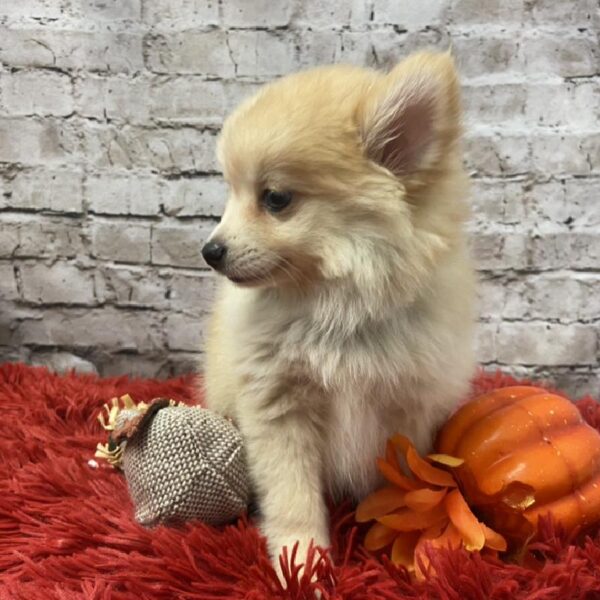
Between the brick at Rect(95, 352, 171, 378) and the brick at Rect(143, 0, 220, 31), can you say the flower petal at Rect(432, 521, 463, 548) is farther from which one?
the brick at Rect(143, 0, 220, 31)

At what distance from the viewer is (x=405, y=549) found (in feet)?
3.45

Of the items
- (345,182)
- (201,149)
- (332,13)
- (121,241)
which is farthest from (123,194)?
(345,182)

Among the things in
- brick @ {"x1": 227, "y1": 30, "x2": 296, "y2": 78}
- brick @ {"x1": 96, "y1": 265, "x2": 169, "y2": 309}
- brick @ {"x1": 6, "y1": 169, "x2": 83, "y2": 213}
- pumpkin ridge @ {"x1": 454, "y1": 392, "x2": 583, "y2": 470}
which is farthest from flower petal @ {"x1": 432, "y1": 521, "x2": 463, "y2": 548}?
brick @ {"x1": 6, "y1": 169, "x2": 83, "y2": 213}

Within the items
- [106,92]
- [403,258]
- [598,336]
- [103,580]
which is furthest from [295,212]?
[598,336]

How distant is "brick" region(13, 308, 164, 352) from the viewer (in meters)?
1.94

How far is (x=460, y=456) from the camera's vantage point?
1.14m

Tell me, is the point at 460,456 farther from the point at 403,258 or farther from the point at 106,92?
the point at 106,92

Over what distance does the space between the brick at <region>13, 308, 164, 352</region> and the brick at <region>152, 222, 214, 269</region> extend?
7.3 inches

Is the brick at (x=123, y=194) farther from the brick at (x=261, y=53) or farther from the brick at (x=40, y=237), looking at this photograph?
the brick at (x=261, y=53)

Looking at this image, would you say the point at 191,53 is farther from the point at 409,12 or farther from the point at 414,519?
the point at 414,519

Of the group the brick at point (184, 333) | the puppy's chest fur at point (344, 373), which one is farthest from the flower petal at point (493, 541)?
the brick at point (184, 333)

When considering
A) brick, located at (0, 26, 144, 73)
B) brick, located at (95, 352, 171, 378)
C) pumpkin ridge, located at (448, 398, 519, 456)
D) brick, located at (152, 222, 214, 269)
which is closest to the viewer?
pumpkin ridge, located at (448, 398, 519, 456)

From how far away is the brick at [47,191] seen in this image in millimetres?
1840

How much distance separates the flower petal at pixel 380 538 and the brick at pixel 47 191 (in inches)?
50.1
